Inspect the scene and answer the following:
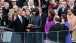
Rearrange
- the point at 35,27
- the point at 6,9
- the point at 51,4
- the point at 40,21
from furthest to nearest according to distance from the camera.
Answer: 1. the point at 6,9
2. the point at 51,4
3. the point at 40,21
4. the point at 35,27

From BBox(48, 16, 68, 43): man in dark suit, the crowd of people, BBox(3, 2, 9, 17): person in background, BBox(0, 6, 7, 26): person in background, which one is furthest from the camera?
BBox(3, 2, 9, 17): person in background

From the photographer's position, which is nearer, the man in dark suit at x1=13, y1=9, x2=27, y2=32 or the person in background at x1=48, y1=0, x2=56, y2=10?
the man in dark suit at x1=13, y1=9, x2=27, y2=32

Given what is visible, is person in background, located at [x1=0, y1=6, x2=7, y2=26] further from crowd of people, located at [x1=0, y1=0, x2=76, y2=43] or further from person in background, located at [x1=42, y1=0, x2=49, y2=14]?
person in background, located at [x1=42, y1=0, x2=49, y2=14]

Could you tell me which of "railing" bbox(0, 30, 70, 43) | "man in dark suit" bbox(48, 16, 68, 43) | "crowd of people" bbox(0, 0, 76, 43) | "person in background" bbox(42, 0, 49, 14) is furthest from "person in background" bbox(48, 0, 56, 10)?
"man in dark suit" bbox(48, 16, 68, 43)

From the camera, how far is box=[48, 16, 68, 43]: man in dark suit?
1252 cm

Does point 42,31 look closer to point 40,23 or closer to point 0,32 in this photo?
point 40,23

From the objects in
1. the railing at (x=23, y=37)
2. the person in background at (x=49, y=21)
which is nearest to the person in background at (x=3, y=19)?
the railing at (x=23, y=37)

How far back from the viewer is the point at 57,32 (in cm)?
1272

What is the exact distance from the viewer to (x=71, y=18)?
45.7 feet

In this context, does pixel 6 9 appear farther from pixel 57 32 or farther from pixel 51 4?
pixel 57 32

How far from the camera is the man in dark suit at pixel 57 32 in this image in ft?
41.1

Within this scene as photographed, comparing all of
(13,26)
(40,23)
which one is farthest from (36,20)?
(13,26)

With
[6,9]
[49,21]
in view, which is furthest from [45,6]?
[49,21]

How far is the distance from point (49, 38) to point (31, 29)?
3.76ft
